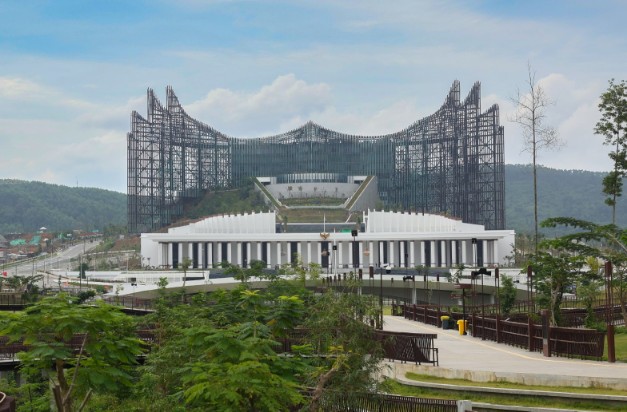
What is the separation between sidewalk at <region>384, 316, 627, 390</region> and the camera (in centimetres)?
2741

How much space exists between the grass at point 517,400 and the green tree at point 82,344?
925 cm

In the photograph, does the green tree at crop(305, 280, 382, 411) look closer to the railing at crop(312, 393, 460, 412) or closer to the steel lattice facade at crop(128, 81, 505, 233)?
the railing at crop(312, 393, 460, 412)

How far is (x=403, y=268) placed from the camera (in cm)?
12238

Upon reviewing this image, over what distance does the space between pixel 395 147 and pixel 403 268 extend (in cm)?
6388

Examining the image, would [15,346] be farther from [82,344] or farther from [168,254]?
[168,254]

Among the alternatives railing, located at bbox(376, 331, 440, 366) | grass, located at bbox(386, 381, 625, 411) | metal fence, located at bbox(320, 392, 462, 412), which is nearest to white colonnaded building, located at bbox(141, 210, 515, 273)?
railing, located at bbox(376, 331, 440, 366)

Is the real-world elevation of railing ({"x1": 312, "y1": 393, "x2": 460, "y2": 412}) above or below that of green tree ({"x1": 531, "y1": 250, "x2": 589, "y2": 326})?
below

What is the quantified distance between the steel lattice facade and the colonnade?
27.9 meters

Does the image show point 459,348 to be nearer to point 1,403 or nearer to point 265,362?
point 265,362

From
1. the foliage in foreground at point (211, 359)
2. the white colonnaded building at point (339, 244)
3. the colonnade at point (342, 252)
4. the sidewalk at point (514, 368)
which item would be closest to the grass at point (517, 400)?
the sidewalk at point (514, 368)

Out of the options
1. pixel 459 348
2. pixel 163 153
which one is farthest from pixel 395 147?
pixel 459 348

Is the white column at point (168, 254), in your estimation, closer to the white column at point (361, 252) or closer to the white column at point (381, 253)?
the white column at point (361, 252)

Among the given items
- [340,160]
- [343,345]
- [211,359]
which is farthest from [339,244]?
[211,359]

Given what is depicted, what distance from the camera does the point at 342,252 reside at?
135375mm
